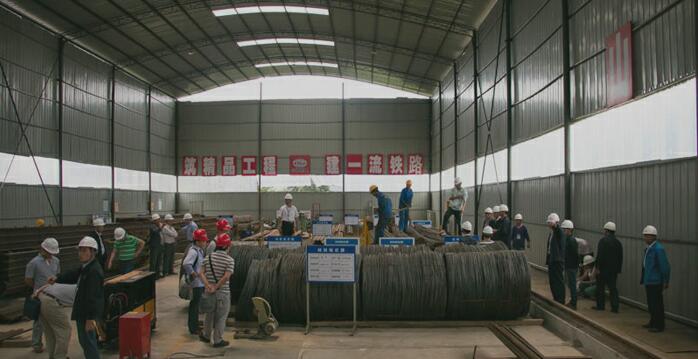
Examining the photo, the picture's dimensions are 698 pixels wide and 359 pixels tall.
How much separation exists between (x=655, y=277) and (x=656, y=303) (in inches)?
18.3

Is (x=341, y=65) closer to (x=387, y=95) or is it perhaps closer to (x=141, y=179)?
(x=387, y=95)

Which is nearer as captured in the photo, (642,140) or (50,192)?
(642,140)

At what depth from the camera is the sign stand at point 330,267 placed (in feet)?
30.2

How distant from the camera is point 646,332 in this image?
8562mm

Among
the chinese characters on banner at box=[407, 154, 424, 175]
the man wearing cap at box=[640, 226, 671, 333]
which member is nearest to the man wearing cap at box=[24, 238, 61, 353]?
the man wearing cap at box=[640, 226, 671, 333]

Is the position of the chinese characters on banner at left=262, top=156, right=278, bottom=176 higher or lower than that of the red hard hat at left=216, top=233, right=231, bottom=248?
higher

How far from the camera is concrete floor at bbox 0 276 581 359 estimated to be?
791 centimetres

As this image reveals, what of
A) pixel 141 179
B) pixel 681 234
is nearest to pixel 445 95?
pixel 141 179

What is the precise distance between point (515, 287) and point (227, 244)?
5.25m

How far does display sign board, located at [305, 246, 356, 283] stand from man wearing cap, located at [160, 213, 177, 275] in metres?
7.95

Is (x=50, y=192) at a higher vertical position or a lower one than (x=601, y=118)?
lower

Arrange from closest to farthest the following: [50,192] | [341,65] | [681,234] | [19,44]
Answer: [681,234] < [19,44] < [50,192] < [341,65]

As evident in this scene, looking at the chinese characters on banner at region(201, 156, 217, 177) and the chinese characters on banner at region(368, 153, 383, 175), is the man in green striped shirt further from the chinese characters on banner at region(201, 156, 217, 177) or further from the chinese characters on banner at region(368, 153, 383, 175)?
the chinese characters on banner at region(201, 156, 217, 177)

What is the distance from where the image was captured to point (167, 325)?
10.1 metres
